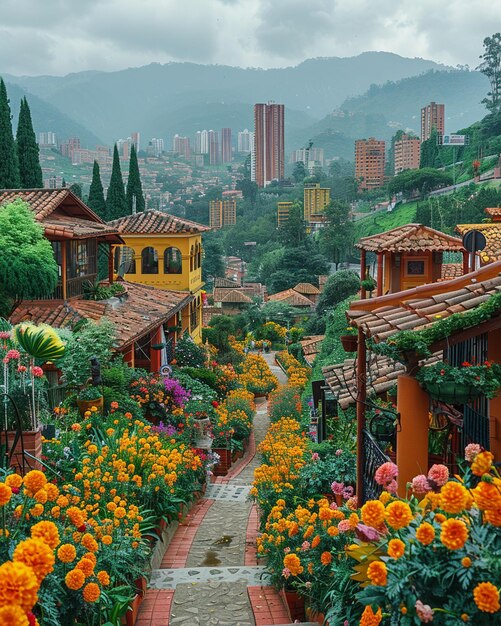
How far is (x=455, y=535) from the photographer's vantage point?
3.05 m

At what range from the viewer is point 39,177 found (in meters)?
31.0

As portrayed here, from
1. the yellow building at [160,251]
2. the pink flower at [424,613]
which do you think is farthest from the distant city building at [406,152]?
the pink flower at [424,613]

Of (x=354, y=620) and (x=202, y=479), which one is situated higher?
(x=354, y=620)

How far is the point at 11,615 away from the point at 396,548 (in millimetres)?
1572

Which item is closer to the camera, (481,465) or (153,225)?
(481,465)

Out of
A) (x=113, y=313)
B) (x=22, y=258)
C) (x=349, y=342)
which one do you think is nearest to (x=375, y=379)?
(x=349, y=342)

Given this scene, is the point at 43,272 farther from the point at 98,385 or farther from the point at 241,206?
the point at 241,206

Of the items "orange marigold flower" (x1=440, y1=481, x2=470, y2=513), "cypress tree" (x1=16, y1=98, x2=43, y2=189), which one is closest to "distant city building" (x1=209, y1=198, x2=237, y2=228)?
"cypress tree" (x1=16, y1=98, x2=43, y2=189)

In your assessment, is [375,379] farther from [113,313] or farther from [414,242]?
[414,242]

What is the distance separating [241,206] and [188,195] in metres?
59.0

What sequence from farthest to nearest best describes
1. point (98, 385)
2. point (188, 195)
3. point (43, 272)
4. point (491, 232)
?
point (188, 195), point (491, 232), point (43, 272), point (98, 385)

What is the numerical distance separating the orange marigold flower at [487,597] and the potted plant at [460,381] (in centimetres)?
212

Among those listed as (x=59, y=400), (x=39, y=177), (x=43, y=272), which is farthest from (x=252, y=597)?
(x=39, y=177)

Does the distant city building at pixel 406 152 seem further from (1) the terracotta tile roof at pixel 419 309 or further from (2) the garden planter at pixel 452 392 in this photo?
(2) the garden planter at pixel 452 392
